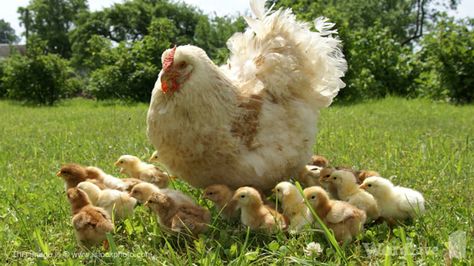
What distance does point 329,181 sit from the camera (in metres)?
3.27

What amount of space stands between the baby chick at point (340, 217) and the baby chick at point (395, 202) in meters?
0.40

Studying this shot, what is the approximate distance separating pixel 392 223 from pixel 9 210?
2498 millimetres

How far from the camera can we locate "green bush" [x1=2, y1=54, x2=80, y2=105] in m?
16.0

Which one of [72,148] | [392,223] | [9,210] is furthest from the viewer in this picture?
[72,148]

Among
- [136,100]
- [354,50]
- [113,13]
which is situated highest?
[113,13]

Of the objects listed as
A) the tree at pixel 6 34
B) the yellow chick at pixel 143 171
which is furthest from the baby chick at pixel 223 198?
the tree at pixel 6 34

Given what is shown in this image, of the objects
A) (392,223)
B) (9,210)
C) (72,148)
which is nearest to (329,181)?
(392,223)

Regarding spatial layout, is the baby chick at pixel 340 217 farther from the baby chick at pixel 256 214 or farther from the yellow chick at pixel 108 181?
the yellow chick at pixel 108 181

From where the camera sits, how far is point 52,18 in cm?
4750

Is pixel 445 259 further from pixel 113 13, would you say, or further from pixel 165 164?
pixel 113 13

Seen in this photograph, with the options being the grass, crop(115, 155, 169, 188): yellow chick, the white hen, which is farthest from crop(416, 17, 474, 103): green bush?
crop(115, 155, 169, 188): yellow chick

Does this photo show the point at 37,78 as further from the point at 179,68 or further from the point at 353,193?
the point at 353,193

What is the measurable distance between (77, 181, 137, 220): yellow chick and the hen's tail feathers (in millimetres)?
1205

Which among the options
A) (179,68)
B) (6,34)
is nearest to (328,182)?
(179,68)
